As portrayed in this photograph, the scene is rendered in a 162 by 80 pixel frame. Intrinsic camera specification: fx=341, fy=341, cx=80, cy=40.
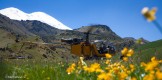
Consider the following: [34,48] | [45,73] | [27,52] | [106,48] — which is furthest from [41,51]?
[45,73]

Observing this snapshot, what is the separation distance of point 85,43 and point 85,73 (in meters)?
22.0

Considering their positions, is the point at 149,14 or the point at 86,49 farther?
the point at 86,49

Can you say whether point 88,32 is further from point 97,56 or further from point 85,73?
point 85,73

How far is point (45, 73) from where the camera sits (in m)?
8.89

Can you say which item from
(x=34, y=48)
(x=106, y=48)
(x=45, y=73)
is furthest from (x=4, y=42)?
(x=45, y=73)

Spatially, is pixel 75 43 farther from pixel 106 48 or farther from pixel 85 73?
pixel 85 73

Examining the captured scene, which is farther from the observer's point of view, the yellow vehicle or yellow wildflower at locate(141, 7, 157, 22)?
the yellow vehicle

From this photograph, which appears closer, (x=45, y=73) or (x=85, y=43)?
(x=45, y=73)

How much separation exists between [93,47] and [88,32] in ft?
8.01

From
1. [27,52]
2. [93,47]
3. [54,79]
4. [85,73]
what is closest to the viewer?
[54,79]

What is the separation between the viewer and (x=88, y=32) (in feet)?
95.8

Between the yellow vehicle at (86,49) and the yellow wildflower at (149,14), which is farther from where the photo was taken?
the yellow vehicle at (86,49)

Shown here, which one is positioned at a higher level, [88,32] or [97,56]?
[88,32]

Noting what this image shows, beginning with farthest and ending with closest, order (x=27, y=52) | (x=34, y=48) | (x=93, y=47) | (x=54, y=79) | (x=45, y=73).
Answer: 1. (x=34, y=48)
2. (x=27, y=52)
3. (x=93, y=47)
4. (x=45, y=73)
5. (x=54, y=79)
